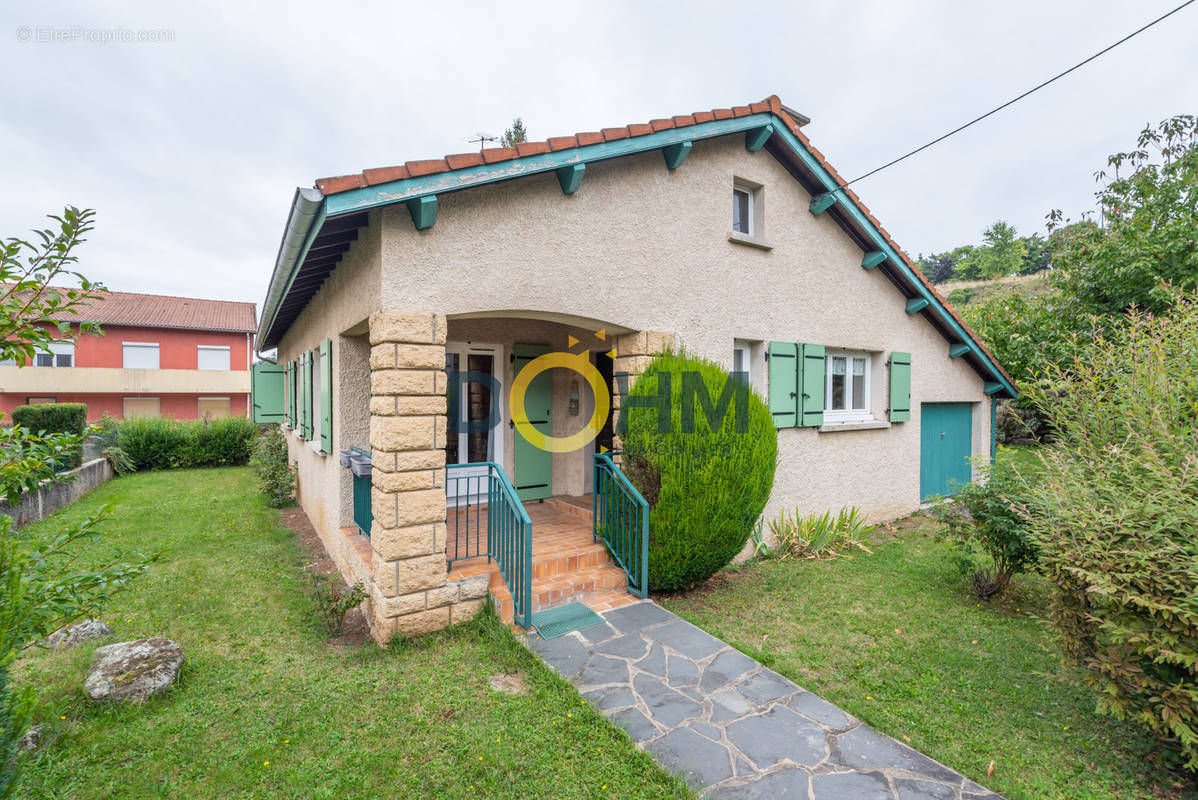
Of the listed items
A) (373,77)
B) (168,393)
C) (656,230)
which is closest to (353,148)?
(168,393)

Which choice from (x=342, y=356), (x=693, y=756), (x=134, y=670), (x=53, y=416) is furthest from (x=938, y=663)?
(x=53, y=416)

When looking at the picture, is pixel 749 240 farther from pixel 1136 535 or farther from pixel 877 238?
pixel 1136 535

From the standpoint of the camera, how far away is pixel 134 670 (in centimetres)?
350

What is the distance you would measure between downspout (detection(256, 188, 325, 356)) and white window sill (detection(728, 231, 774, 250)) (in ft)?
14.7

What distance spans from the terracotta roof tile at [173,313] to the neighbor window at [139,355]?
102 cm

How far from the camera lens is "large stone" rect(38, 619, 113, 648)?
423cm

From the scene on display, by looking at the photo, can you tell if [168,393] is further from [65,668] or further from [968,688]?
[968,688]

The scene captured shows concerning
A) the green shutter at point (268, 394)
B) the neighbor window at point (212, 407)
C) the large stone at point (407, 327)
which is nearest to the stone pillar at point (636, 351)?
the large stone at point (407, 327)

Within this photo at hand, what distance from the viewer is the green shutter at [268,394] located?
11.7 meters

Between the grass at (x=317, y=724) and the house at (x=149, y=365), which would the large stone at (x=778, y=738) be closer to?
the grass at (x=317, y=724)

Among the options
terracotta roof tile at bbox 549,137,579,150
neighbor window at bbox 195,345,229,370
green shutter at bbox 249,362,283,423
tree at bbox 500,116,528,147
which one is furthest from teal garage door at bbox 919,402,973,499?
neighbor window at bbox 195,345,229,370

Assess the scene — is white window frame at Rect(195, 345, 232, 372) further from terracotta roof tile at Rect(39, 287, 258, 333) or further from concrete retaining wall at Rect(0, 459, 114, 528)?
concrete retaining wall at Rect(0, 459, 114, 528)

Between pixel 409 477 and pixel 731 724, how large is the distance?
292 cm

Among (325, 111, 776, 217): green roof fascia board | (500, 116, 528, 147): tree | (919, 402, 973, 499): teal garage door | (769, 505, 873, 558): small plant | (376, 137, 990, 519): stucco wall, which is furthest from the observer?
(500, 116, 528, 147): tree
